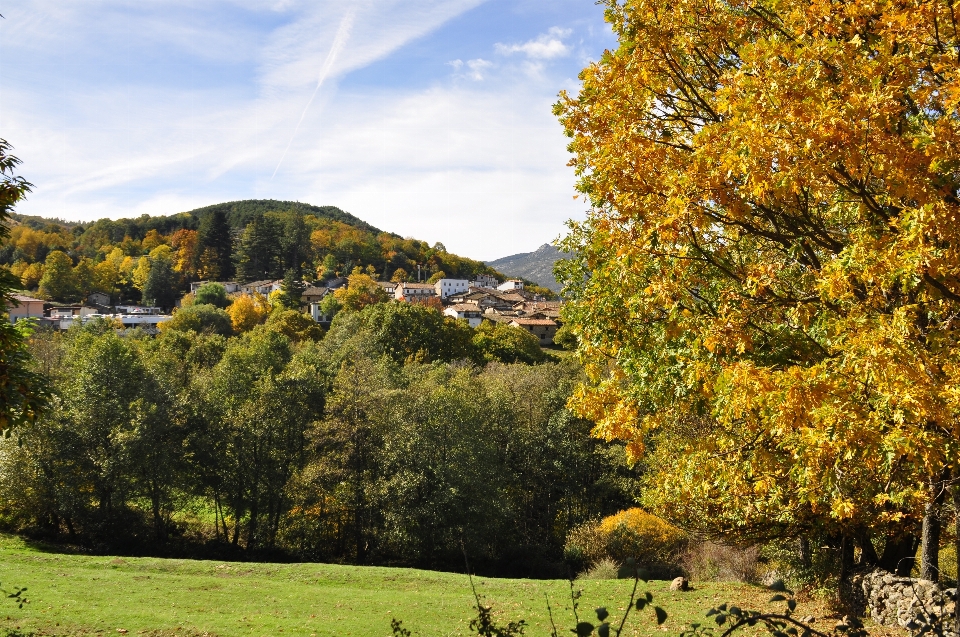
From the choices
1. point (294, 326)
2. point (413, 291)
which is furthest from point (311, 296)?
point (294, 326)

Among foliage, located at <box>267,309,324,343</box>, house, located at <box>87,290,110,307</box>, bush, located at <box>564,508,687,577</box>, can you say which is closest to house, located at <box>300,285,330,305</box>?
foliage, located at <box>267,309,324,343</box>

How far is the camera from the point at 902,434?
495 cm

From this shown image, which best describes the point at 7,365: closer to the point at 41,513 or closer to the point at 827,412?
the point at 827,412

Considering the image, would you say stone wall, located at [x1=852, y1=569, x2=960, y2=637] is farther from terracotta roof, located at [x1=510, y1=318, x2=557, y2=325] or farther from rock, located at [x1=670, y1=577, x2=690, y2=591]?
terracotta roof, located at [x1=510, y1=318, x2=557, y2=325]

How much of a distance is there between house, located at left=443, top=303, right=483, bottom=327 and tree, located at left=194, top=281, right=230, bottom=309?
116 ft

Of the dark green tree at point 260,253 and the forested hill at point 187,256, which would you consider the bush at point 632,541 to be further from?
the dark green tree at point 260,253

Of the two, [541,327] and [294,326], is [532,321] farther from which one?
[294,326]

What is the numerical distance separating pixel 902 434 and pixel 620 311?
3.58 metres

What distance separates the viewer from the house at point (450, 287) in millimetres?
137375

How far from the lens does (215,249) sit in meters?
132

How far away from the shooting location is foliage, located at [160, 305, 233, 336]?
71875mm

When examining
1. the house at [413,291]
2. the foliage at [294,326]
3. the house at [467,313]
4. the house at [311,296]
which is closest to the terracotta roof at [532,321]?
the house at [467,313]

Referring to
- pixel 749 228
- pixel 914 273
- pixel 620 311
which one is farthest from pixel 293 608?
pixel 914 273

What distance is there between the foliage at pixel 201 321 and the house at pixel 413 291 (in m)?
44.1
